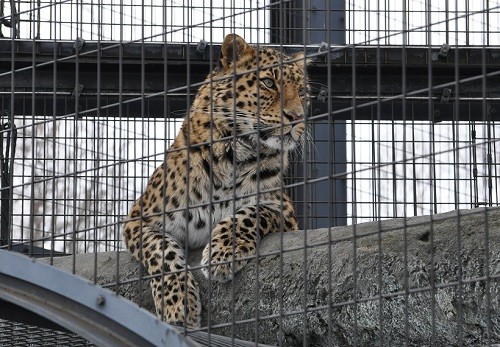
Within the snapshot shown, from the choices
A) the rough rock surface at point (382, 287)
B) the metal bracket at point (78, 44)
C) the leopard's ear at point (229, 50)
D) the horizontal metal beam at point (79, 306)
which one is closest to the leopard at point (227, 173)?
the leopard's ear at point (229, 50)

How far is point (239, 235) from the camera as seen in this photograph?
7.29 metres

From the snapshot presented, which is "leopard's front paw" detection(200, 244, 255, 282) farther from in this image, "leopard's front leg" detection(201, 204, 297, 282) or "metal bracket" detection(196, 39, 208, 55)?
"metal bracket" detection(196, 39, 208, 55)

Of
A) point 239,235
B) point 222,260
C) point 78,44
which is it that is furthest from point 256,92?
point 78,44

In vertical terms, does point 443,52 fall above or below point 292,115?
above

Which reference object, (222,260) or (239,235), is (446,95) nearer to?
(239,235)

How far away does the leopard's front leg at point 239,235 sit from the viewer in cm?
684

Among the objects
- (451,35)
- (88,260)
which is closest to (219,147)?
(88,260)

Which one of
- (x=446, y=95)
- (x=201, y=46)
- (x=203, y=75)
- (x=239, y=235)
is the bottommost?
(x=239, y=235)

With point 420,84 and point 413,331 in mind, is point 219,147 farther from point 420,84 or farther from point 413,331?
point 420,84

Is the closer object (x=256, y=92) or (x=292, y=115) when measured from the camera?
(x=292, y=115)

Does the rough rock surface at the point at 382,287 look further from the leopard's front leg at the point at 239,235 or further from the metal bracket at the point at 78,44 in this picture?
the metal bracket at the point at 78,44

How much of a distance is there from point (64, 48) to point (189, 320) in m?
3.34

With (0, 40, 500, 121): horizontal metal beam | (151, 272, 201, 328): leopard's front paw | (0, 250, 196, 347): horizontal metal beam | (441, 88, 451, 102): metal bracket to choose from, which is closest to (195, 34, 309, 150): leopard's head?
(151, 272, 201, 328): leopard's front paw

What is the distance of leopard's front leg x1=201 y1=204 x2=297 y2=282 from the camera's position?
22.4ft
